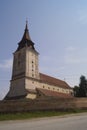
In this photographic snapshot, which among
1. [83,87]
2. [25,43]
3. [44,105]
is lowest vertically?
[44,105]

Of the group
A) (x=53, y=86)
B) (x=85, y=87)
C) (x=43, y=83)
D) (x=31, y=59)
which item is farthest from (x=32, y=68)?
(x=85, y=87)

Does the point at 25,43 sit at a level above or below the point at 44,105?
above

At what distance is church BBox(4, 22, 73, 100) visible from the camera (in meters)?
44.7

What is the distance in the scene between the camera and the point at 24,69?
46.6 metres

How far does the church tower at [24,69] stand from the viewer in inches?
1781

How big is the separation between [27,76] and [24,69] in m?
2.05

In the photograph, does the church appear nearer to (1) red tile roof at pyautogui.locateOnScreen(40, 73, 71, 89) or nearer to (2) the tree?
(1) red tile roof at pyautogui.locateOnScreen(40, 73, 71, 89)

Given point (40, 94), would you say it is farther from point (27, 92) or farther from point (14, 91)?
point (14, 91)

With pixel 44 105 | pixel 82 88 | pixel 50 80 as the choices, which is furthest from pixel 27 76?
pixel 44 105

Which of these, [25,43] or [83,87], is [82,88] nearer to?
[83,87]

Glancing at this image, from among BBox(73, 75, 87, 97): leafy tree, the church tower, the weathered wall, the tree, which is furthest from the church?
the weathered wall

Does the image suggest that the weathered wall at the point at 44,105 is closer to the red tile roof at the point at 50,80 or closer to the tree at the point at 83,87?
the tree at the point at 83,87

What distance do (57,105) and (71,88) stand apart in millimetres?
39725

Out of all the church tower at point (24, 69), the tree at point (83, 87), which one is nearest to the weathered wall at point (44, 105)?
the church tower at point (24, 69)
